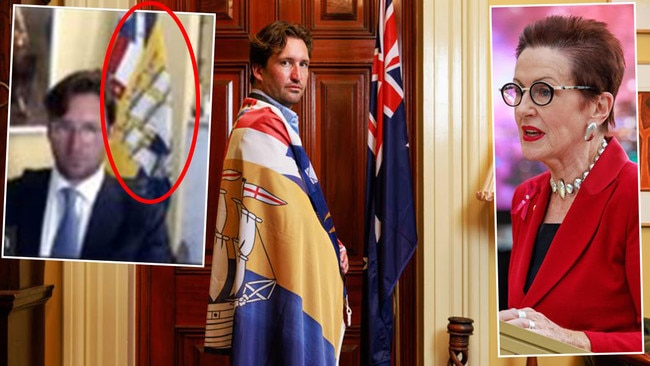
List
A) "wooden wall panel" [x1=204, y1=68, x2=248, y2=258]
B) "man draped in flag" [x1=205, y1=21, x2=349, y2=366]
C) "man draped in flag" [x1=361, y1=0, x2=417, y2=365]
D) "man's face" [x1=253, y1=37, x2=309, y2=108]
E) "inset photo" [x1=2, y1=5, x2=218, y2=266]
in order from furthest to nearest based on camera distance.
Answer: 1. "wooden wall panel" [x1=204, y1=68, x2=248, y2=258]
2. "man draped in flag" [x1=361, y1=0, x2=417, y2=365]
3. "man's face" [x1=253, y1=37, x2=309, y2=108]
4. "man draped in flag" [x1=205, y1=21, x2=349, y2=366]
5. "inset photo" [x1=2, y1=5, x2=218, y2=266]

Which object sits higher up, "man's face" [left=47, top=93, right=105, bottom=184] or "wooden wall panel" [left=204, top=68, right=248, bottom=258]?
"wooden wall panel" [left=204, top=68, right=248, bottom=258]

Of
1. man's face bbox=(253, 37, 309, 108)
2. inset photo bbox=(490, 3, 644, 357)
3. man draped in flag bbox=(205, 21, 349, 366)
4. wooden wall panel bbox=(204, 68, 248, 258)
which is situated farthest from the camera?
wooden wall panel bbox=(204, 68, 248, 258)

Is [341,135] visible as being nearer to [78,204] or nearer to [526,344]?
[526,344]

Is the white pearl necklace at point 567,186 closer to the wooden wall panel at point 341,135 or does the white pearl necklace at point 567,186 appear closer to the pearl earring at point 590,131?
the pearl earring at point 590,131

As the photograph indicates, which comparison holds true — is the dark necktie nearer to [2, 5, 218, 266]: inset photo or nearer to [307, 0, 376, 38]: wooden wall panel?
[2, 5, 218, 266]: inset photo

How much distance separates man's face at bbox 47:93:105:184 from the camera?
4.99 ft

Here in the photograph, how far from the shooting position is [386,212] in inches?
96.6

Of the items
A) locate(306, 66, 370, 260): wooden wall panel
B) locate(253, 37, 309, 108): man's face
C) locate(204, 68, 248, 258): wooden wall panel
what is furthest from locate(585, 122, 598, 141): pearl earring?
locate(204, 68, 248, 258): wooden wall panel

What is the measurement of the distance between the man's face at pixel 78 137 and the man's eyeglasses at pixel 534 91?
0.94 m

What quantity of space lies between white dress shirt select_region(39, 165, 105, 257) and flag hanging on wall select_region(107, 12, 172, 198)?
0.20 ft

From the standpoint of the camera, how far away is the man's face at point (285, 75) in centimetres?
224

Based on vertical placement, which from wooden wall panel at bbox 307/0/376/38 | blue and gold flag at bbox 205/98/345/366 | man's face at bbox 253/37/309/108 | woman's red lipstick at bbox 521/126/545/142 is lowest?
blue and gold flag at bbox 205/98/345/366

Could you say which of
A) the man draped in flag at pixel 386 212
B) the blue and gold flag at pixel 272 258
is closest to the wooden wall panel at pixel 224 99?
the man draped in flag at pixel 386 212

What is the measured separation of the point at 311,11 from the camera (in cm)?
292
